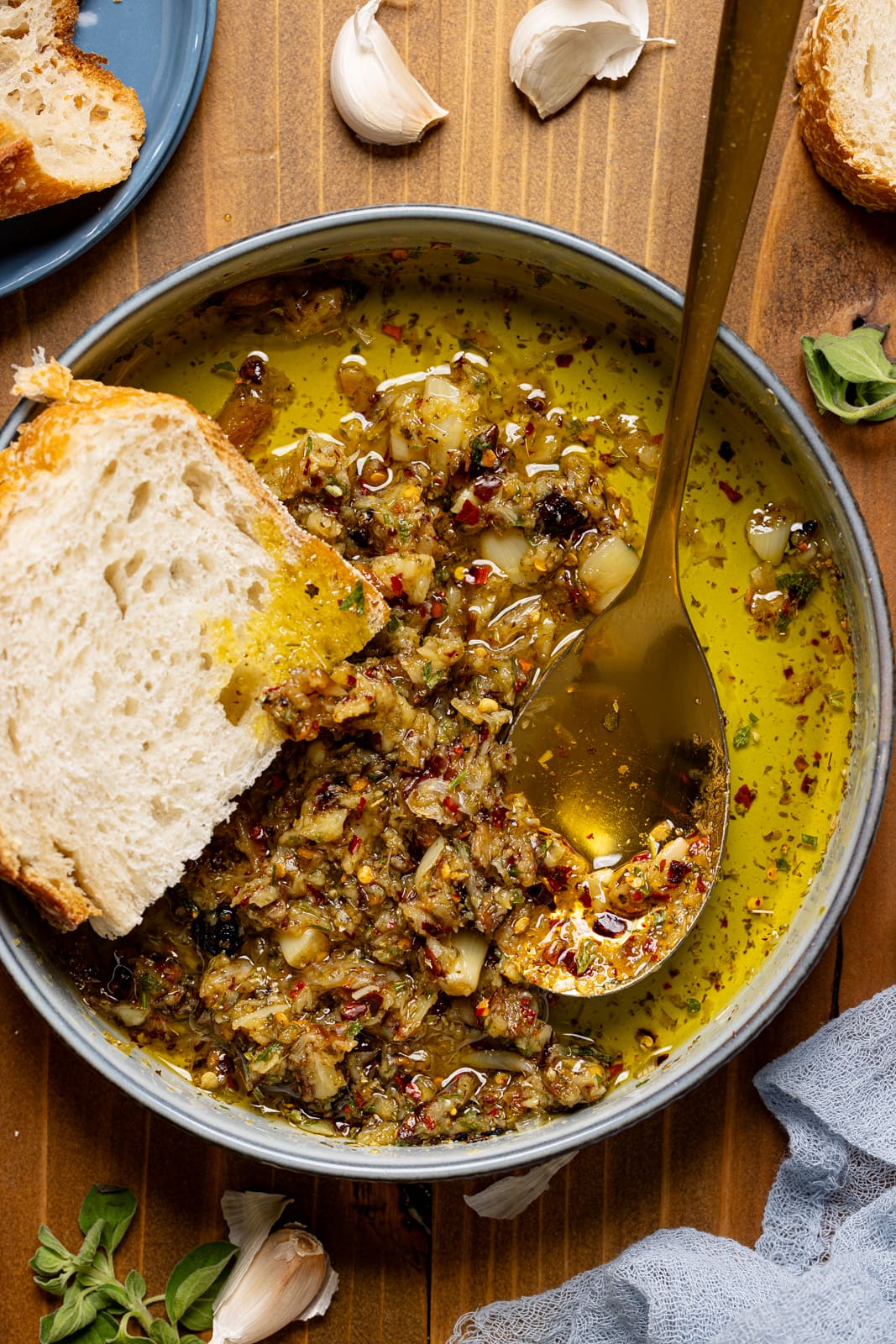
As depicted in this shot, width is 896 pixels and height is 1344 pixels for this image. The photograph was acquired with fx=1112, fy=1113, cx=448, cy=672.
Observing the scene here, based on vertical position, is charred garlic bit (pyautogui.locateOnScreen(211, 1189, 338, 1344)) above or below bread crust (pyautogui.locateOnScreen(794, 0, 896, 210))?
below

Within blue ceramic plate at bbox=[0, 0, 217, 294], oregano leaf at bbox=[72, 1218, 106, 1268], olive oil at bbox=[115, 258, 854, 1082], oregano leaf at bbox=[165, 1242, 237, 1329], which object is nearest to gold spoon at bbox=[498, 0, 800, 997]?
olive oil at bbox=[115, 258, 854, 1082]

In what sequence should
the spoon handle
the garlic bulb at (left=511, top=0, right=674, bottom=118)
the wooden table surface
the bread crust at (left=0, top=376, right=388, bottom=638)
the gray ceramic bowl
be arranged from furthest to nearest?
the wooden table surface < the garlic bulb at (left=511, top=0, right=674, bottom=118) < the gray ceramic bowl < the bread crust at (left=0, top=376, right=388, bottom=638) < the spoon handle

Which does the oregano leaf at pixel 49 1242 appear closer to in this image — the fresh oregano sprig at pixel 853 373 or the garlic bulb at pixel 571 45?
the fresh oregano sprig at pixel 853 373

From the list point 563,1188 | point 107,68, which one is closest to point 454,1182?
point 563,1188

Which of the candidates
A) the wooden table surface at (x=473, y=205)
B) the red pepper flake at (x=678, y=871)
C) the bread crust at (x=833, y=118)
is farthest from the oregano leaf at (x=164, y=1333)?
the bread crust at (x=833, y=118)

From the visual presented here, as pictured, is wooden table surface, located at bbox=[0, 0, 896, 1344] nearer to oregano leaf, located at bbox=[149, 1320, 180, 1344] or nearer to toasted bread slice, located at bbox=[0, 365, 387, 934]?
oregano leaf, located at bbox=[149, 1320, 180, 1344]

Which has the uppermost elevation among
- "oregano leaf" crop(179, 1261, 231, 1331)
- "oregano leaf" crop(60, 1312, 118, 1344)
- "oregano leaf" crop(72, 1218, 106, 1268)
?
"oregano leaf" crop(72, 1218, 106, 1268)
